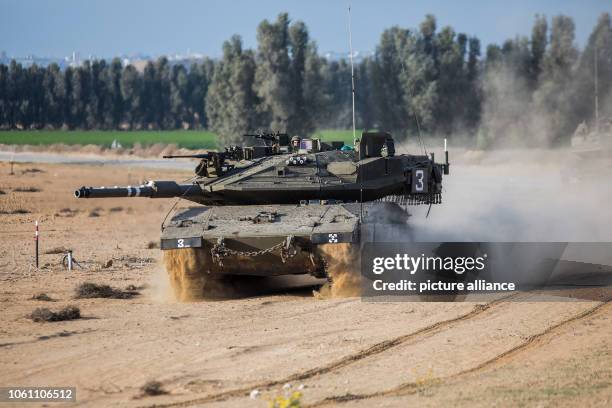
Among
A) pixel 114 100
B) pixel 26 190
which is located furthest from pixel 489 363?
pixel 114 100

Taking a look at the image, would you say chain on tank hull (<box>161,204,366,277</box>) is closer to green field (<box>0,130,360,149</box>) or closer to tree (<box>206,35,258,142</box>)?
tree (<box>206,35,258,142</box>)

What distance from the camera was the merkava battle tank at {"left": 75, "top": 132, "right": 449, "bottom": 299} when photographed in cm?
1692

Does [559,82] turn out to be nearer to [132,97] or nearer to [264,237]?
[264,237]

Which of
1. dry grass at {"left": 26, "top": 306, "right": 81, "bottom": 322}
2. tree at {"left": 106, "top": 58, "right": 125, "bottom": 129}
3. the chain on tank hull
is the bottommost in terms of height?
dry grass at {"left": 26, "top": 306, "right": 81, "bottom": 322}

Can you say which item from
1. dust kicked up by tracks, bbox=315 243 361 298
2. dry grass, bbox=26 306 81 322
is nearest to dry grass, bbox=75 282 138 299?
dry grass, bbox=26 306 81 322

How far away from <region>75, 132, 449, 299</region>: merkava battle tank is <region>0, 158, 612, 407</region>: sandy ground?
67 cm

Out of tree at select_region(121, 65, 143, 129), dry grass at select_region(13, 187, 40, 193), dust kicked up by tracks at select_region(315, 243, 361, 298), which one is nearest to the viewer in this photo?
dust kicked up by tracks at select_region(315, 243, 361, 298)

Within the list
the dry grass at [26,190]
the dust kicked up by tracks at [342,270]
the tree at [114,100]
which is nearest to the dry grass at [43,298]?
the dust kicked up by tracks at [342,270]

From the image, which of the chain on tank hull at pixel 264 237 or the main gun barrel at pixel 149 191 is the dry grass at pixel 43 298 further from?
the chain on tank hull at pixel 264 237

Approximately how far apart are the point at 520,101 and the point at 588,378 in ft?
169

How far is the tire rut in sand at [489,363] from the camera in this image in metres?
11.0

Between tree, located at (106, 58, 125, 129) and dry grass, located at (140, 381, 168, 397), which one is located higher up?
tree, located at (106, 58, 125, 129)

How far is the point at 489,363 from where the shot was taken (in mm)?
12570

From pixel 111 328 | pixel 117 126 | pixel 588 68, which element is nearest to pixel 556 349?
pixel 111 328
